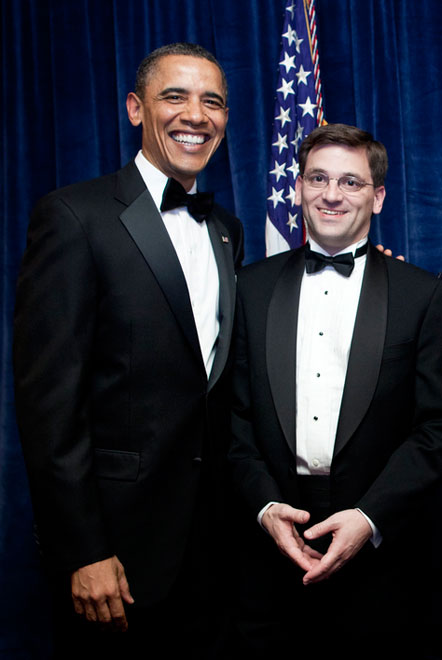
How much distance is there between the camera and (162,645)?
2016 mm

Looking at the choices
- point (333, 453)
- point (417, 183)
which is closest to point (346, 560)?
point (333, 453)

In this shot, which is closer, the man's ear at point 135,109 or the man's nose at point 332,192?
the man's nose at point 332,192

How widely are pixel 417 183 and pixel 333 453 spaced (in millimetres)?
1550

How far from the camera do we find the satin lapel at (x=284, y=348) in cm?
174

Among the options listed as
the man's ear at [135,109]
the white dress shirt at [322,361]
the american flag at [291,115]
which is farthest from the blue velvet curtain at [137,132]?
the white dress shirt at [322,361]

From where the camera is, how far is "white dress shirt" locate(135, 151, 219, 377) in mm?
1812

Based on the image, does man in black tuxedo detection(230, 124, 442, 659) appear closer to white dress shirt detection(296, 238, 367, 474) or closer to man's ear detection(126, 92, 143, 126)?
white dress shirt detection(296, 238, 367, 474)

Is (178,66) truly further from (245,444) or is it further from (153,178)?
(245,444)

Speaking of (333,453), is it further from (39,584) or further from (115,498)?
(39,584)

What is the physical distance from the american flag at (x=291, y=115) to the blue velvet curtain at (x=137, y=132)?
0.57ft

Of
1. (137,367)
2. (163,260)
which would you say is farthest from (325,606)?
(163,260)

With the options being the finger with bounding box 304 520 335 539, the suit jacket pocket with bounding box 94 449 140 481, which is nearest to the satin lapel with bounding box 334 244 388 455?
the finger with bounding box 304 520 335 539

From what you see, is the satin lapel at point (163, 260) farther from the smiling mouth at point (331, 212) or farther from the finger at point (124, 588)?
the finger at point (124, 588)

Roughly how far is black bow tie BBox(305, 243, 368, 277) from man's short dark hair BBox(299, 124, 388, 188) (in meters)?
0.24
